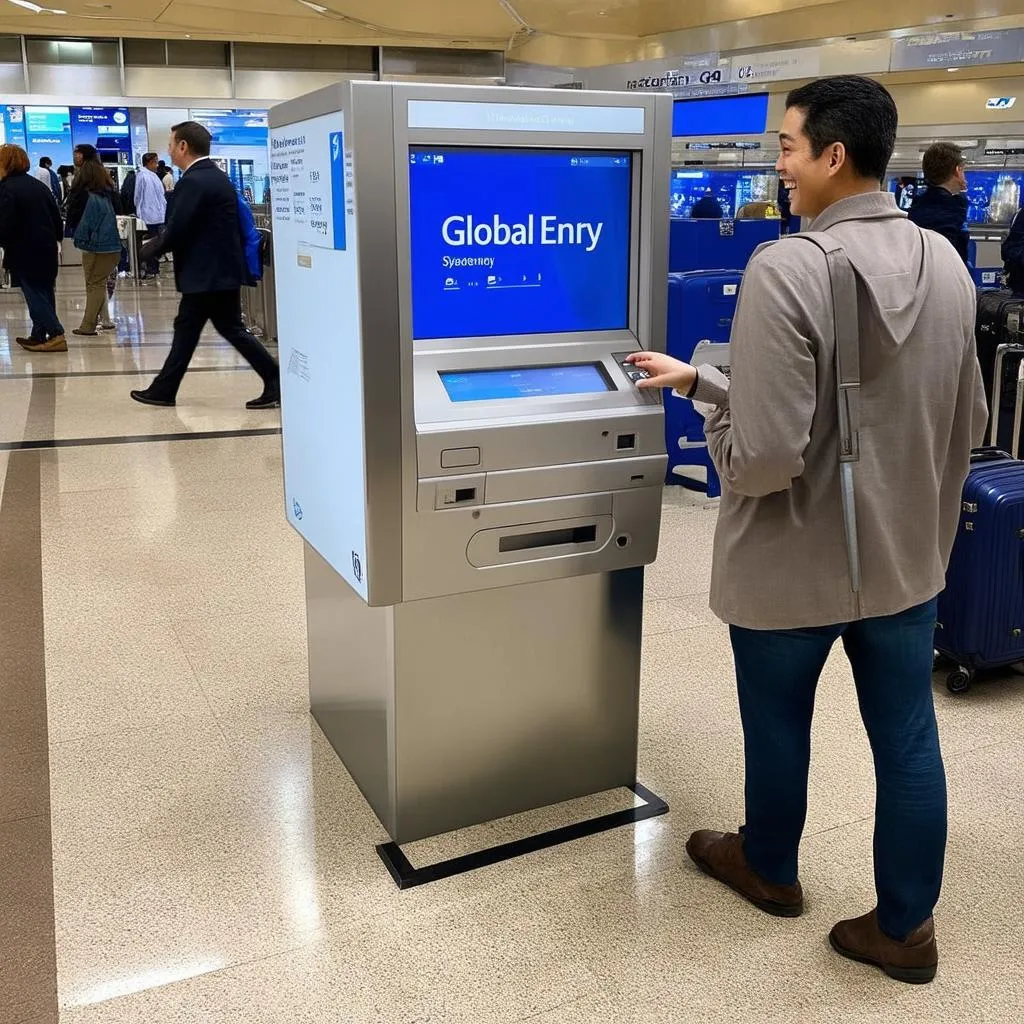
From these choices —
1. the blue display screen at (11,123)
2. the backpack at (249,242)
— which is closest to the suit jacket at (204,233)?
the backpack at (249,242)

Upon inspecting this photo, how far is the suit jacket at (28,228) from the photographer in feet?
27.2

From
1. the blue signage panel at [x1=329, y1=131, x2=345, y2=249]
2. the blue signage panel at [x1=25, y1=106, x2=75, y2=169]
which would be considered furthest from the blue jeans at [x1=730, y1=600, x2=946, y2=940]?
the blue signage panel at [x1=25, y1=106, x2=75, y2=169]

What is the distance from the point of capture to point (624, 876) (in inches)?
90.2

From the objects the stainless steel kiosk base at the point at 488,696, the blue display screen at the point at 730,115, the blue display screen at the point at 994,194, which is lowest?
the stainless steel kiosk base at the point at 488,696

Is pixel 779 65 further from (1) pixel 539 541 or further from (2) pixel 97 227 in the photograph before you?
Result: (1) pixel 539 541

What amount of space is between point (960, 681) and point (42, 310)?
7987 millimetres

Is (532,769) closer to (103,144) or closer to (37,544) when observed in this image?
(37,544)

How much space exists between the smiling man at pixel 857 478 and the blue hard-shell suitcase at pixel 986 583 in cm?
122

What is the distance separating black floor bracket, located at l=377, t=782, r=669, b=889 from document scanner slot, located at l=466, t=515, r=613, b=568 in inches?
24.9

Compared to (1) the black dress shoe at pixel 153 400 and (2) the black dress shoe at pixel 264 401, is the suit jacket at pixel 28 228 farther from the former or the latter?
(2) the black dress shoe at pixel 264 401

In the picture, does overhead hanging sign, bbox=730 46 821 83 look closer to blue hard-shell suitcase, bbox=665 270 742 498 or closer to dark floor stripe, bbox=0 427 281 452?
blue hard-shell suitcase, bbox=665 270 742 498

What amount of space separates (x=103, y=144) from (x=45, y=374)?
489 inches

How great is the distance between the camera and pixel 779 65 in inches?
575

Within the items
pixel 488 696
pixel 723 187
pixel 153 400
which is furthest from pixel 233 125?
pixel 488 696
